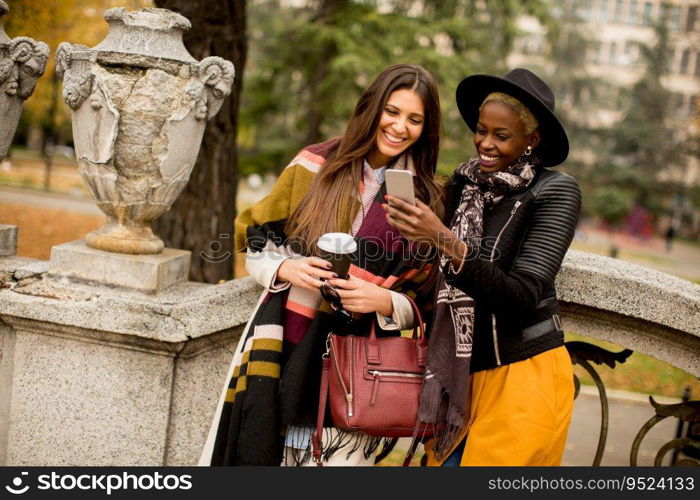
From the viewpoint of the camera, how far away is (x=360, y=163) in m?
2.83

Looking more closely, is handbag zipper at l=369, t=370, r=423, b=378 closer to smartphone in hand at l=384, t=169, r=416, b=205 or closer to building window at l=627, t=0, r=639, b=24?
smartphone in hand at l=384, t=169, r=416, b=205

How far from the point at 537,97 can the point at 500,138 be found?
19 cm

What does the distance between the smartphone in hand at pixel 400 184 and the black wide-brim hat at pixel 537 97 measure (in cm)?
61

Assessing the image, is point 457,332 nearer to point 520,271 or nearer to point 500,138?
point 520,271

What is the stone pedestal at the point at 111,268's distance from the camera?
3135 mm

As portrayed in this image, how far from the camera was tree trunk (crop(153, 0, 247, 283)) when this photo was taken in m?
5.65

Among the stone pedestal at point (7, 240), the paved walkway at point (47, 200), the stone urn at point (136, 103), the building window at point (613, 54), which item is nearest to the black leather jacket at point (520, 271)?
the stone urn at point (136, 103)

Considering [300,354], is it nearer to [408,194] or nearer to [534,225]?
[408,194]

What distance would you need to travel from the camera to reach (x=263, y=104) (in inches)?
521

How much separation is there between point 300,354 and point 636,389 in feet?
23.4

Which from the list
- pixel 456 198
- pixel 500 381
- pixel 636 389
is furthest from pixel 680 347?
pixel 636 389

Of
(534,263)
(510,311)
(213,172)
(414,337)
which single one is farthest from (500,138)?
(213,172)

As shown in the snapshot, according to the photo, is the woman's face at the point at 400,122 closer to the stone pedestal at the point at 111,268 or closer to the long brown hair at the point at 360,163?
the long brown hair at the point at 360,163
